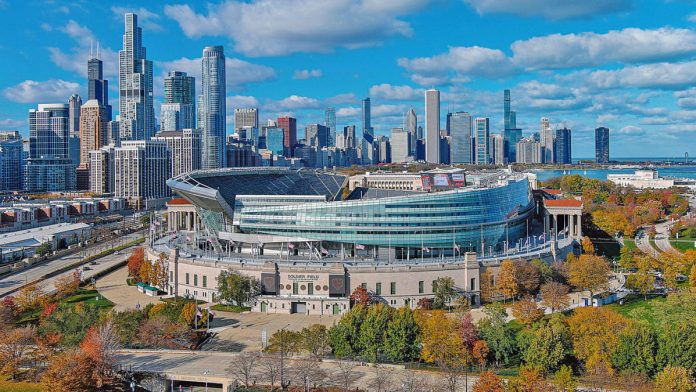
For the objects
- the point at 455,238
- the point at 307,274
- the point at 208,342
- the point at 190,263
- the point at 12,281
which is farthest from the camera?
the point at 12,281

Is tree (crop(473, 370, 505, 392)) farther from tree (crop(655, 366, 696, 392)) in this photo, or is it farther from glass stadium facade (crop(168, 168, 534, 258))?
glass stadium facade (crop(168, 168, 534, 258))

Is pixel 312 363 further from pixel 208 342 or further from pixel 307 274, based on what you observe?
pixel 307 274

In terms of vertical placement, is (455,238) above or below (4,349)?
above

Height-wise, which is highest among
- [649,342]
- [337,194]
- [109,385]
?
[337,194]

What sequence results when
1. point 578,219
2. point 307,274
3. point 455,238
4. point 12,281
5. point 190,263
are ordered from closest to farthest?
point 307,274
point 190,263
point 455,238
point 12,281
point 578,219

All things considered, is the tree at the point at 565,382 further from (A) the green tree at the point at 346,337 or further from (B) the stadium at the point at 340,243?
(B) the stadium at the point at 340,243

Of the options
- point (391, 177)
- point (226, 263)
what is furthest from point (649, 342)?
point (391, 177)

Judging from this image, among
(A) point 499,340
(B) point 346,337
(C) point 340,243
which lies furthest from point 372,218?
(A) point 499,340

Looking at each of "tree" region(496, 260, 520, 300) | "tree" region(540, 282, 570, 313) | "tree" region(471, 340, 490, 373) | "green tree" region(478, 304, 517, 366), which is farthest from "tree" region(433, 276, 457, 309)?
"tree" region(471, 340, 490, 373)
